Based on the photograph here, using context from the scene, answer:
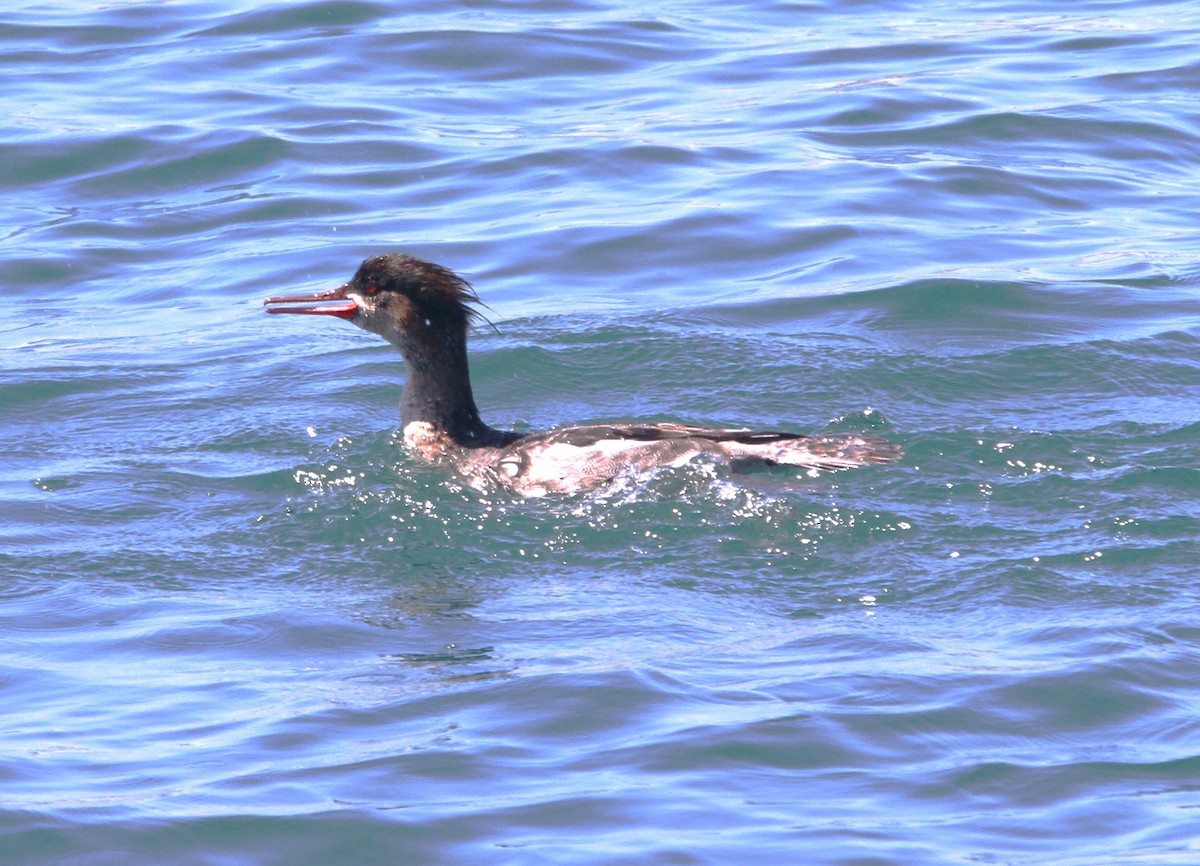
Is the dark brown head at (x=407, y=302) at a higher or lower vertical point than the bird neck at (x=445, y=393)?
higher

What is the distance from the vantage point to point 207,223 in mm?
14906

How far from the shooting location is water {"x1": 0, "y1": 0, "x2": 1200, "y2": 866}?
639 cm

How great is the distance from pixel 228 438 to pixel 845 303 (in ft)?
14.1

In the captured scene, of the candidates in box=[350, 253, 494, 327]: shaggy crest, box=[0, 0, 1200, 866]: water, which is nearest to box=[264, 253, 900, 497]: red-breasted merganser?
box=[350, 253, 494, 327]: shaggy crest

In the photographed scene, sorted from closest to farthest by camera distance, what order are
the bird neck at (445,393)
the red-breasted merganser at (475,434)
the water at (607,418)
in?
1. the water at (607,418)
2. the red-breasted merganser at (475,434)
3. the bird neck at (445,393)

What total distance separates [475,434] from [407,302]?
32.7 inches

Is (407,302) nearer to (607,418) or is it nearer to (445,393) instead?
(445,393)

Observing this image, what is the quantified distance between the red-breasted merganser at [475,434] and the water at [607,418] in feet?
0.53

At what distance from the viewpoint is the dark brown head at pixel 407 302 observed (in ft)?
33.0

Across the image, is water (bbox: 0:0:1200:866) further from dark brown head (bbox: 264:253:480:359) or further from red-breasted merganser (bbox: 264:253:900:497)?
dark brown head (bbox: 264:253:480:359)

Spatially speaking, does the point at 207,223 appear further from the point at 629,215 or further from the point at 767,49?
the point at 767,49

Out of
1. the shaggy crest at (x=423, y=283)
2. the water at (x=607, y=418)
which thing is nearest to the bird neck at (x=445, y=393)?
the shaggy crest at (x=423, y=283)

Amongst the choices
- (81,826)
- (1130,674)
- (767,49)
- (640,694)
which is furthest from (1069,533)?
(767,49)

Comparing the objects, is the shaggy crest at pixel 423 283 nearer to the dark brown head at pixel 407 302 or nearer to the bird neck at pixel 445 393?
the dark brown head at pixel 407 302
